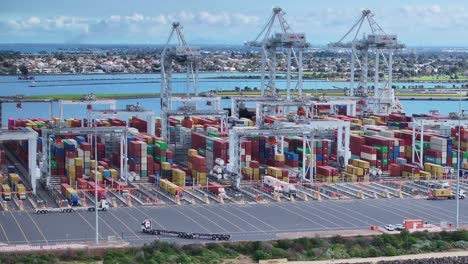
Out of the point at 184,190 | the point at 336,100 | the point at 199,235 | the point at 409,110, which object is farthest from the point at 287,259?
the point at 409,110

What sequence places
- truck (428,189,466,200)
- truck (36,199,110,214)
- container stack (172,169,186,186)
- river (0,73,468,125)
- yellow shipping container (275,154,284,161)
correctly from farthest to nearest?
river (0,73,468,125) → yellow shipping container (275,154,284,161) → container stack (172,169,186,186) → truck (428,189,466,200) → truck (36,199,110,214)

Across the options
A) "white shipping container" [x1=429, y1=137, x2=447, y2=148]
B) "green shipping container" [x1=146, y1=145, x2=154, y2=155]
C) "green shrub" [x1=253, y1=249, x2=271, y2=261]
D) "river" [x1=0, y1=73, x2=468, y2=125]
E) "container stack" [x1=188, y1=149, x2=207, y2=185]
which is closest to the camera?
"green shrub" [x1=253, y1=249, x2=271, y2=261]

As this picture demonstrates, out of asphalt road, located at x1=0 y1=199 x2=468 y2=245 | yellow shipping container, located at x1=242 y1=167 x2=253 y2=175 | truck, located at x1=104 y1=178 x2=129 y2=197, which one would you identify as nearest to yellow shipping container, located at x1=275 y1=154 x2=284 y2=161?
yellow shipping container, located at x1=242 y1=167 x2=253 y2=175

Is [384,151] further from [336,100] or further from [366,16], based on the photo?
[366,16]

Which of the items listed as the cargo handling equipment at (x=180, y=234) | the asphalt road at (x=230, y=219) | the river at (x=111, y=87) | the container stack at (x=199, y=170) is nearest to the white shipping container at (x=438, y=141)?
the asphalt road at (x=230, y=219)

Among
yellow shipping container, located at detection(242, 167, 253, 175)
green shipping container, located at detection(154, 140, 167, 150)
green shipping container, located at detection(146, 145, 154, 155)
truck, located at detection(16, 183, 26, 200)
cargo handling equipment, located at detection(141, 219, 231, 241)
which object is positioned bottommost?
cargo handling equipment, located at detection(141, 219, 231, 241)

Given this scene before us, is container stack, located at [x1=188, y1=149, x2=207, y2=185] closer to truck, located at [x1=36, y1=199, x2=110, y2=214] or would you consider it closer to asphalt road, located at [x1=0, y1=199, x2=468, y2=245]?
asphalt road, located at [x1=0, y1=199, x2=468, y2=245]

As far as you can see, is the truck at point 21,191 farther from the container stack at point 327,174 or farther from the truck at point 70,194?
the container stack at point 327,174
